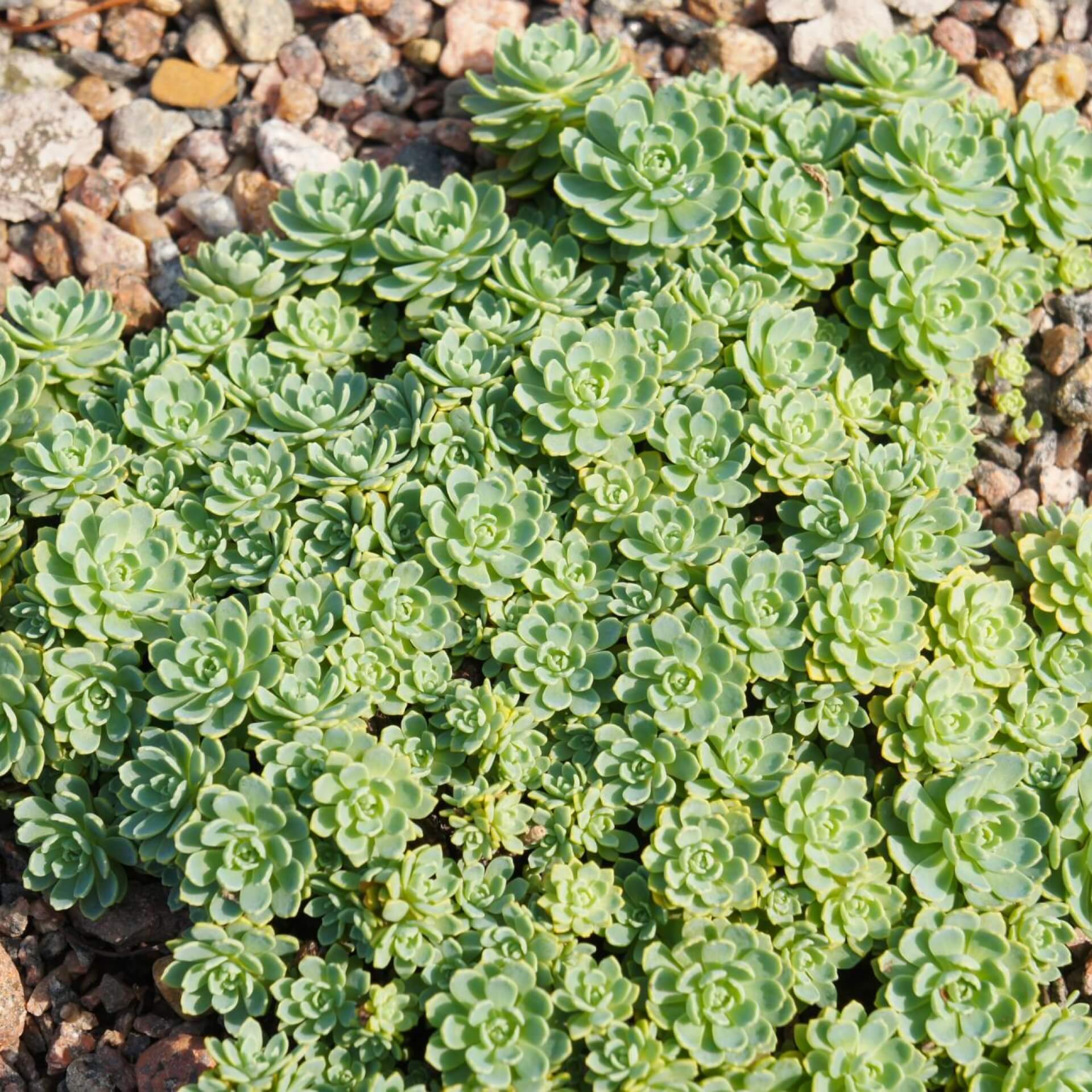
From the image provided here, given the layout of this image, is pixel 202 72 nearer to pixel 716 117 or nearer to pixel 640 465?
pixel 716 117

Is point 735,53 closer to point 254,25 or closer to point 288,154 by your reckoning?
point 288,154

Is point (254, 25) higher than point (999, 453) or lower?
higher

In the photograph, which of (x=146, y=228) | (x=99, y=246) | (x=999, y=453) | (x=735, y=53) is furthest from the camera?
(x=735, y=53)

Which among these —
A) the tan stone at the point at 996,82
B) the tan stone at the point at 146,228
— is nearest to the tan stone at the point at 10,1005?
the tan stone at the point at 146,228

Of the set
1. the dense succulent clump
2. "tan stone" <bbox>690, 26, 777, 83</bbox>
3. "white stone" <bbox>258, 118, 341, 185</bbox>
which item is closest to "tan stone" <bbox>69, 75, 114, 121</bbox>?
"white stone" <bbox>258, 118, 341, 185</bbox>

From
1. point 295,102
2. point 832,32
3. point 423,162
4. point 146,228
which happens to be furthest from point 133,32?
point 832,32

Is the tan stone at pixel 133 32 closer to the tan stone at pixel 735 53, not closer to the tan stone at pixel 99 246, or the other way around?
the tan stone at pixel 99 246

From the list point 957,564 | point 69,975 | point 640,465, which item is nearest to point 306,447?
point 640,465

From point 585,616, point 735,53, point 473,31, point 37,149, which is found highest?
point 735,53
